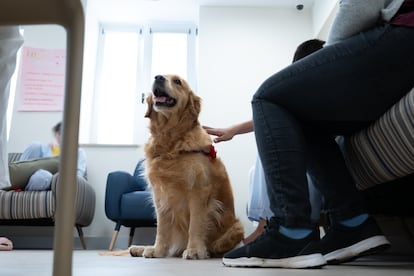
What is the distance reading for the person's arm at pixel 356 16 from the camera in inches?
41.1

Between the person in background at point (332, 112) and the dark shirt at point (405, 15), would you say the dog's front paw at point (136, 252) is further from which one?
the dark shirt at point (405, 15)

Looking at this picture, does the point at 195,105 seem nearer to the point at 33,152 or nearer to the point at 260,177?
the point at 260,177

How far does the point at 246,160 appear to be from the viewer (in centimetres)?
402

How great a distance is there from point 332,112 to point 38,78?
4027 millimetres

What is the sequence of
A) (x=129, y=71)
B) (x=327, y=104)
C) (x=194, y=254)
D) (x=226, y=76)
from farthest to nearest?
(x=129, y=71) → (x=226, y=76) → (x=194, y=254) → (x=327, y=104)

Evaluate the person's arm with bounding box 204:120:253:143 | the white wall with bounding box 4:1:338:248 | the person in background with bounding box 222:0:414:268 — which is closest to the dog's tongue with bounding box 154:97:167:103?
the person's arm with bounding box 204:120:253:143

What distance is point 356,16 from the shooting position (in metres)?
1.05

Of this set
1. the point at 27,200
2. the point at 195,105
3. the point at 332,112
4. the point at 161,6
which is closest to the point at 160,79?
the point at 195,105

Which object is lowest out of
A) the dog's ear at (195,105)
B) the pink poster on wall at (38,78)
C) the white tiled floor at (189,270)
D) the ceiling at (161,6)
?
the white tiled floor at (189,270)

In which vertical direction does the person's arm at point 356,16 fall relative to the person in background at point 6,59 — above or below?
above

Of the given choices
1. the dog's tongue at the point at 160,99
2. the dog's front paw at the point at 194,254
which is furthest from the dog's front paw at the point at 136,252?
the dog's tongue at the point at 160,99

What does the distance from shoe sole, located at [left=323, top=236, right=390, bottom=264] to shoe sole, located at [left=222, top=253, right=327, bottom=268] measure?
0.38 ft

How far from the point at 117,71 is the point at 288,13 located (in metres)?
2.10

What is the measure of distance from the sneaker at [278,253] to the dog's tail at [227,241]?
0.77 meters
